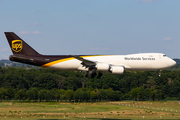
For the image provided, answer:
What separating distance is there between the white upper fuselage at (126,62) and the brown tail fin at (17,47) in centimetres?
685

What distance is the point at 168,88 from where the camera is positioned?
199 metres

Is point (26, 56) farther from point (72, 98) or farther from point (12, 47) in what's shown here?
point (72, 98)

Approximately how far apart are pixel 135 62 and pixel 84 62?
11364mm

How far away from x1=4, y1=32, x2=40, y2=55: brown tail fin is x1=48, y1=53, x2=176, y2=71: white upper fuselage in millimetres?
6847

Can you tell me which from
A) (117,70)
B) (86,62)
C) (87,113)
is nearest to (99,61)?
(86,62)

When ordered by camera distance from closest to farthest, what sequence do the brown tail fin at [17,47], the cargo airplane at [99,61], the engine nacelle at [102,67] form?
the engine nacelle at [102,67] < the cargo airplane at [99,61] < the brown tail fin at [17,47]

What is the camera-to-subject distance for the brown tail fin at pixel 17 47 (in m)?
68.9

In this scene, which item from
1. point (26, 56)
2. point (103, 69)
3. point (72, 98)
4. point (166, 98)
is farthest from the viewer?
point (166, 98)

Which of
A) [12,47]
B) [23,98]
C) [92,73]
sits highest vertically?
[12,47]

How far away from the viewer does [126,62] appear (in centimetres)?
6550

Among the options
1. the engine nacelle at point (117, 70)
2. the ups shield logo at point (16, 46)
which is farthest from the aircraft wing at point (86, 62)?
the ups shield logo at point (16, 46)

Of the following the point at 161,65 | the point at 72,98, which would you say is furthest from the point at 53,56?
the point at 72,98

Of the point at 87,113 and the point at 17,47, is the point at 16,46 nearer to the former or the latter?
the point at 17,47

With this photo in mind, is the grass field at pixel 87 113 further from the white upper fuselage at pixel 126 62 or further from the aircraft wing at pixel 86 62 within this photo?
the aircraft wing at pixel 86 62
